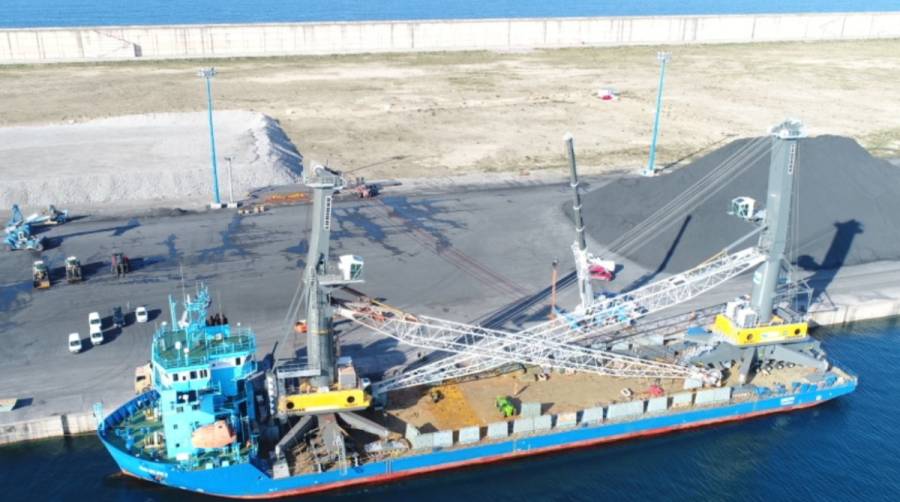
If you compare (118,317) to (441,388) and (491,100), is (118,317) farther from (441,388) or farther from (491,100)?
(491,100)

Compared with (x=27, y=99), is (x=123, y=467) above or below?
below

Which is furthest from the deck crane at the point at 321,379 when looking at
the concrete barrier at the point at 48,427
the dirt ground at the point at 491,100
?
the dirt ground at the point at 491,100

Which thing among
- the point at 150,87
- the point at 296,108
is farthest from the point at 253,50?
the point at 296,108

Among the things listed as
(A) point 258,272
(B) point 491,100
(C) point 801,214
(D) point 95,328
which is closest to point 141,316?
(D) point 95,328

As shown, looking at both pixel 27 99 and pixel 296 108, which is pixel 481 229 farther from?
pixel 27 99

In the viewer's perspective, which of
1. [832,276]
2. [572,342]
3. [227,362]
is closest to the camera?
[227,362]

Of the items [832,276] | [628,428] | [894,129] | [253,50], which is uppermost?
[253,50]

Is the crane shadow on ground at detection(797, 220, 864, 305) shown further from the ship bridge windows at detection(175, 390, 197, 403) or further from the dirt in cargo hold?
the ship bridge windows at detection(175, 390, 197, 403)

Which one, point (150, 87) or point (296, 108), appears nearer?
point (296, 108)

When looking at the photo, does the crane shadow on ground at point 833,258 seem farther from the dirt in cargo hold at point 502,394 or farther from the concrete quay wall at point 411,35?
the concrete quay wall at point 411,35

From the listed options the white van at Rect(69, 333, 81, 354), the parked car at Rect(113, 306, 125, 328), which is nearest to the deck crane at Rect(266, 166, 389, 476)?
the white van at Rect(69, 333, 81, 354)
